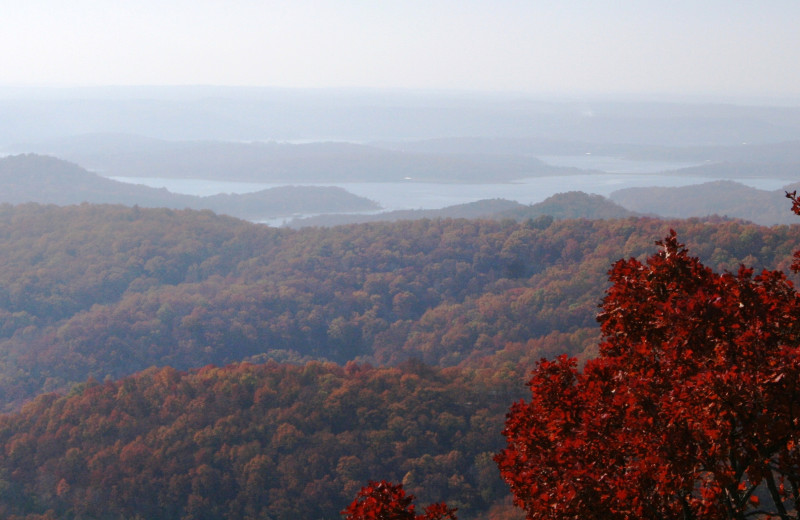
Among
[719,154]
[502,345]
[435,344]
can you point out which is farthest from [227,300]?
[719,154]

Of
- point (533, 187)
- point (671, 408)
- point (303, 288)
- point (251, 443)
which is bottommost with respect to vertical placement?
point (533, 187)

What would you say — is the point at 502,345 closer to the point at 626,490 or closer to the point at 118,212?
the point at 626,490

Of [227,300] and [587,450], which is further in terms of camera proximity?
[227,300]

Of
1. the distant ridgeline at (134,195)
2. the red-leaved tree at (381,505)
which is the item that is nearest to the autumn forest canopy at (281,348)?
the red-leaved tree at (381,505)

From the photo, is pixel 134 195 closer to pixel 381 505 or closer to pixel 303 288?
pixel 303 288

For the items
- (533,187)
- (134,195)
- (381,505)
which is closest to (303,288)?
(381,505)

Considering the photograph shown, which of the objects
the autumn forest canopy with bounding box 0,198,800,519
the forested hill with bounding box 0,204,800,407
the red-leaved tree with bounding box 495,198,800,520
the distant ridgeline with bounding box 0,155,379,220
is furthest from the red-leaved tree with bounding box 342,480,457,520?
the distant ridgeline with bounding box 0,155,379,220
